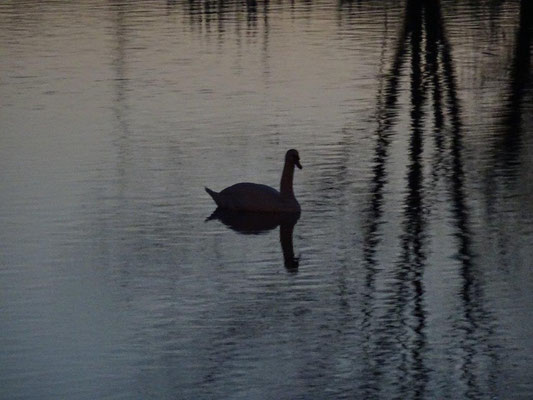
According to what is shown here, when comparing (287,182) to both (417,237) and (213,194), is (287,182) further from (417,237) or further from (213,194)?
(417,237)

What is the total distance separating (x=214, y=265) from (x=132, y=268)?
687mm

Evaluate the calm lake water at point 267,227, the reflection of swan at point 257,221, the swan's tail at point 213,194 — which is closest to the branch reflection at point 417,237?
the calm lake water at point 267,227

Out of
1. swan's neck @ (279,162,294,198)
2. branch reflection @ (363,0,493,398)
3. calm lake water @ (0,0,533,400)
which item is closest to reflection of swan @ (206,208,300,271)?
calm lake water @ (0,0,533,400)

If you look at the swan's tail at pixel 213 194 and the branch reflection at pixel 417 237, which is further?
the swan's tail at pixel 213 194

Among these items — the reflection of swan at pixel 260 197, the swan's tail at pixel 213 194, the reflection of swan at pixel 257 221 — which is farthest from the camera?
the swan's tail at pixel 213 194

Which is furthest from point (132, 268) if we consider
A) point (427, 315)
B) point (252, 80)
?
point (252, 80)

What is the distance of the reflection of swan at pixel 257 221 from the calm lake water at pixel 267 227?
49mm

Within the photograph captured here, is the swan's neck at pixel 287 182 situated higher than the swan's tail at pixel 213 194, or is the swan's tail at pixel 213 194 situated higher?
the swan's neck at pixel 287 182

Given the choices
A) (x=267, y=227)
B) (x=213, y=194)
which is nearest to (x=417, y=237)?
(x=267, y=227)

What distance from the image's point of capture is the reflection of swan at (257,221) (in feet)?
52.4

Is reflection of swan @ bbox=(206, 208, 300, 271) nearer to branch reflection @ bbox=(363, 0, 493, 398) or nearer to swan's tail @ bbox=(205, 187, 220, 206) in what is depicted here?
swan's tail @ bbox=(205, 187, 220, 206)

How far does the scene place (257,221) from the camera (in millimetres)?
16594

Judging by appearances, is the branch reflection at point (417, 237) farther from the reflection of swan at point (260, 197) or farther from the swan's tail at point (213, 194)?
the swan's tail at point (213, 194)

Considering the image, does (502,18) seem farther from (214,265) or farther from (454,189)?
(214,265)
